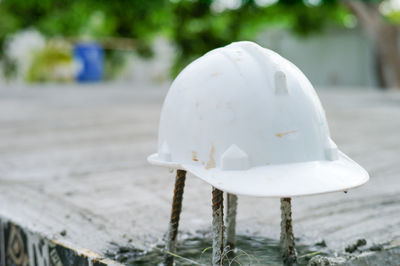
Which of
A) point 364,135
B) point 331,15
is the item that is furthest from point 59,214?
point 331,15

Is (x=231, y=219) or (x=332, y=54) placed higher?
(x=332, y=54)

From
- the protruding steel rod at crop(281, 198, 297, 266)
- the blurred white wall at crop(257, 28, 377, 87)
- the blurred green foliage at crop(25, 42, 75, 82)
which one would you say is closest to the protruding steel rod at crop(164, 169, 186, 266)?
the protruding steel rod at crop(281, 198, 297, 266)

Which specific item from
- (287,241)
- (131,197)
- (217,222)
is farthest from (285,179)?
(131,197)

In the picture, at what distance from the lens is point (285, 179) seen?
5.20ft

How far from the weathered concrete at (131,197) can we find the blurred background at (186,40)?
10334 millimetres

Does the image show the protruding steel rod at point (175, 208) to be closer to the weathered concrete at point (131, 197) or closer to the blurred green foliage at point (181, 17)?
the weathered concrete at point (131, 197)

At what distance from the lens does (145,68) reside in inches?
939

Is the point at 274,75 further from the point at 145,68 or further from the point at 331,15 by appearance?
the point at 145,68

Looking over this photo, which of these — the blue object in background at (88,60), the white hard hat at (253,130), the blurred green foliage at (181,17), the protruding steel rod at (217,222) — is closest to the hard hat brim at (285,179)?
the white hard hat at (253,130)

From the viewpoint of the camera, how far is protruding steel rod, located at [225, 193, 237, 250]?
2.10 m

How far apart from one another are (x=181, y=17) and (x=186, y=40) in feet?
2.84

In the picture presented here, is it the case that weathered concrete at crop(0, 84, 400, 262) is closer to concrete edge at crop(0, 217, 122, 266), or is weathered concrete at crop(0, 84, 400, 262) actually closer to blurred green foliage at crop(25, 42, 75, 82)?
concrete edge at crop(0, 217, 122, 266)

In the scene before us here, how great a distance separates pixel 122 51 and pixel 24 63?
5424 millimetres

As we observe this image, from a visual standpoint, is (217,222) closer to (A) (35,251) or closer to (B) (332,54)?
(A) (35,251)
